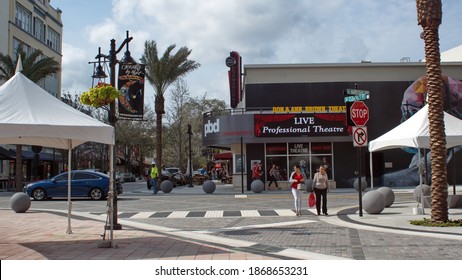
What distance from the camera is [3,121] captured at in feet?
27.5

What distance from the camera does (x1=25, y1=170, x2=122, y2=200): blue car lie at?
24.2 meters

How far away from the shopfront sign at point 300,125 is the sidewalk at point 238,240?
15.4 meters

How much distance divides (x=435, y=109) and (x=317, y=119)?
17726 millimetres

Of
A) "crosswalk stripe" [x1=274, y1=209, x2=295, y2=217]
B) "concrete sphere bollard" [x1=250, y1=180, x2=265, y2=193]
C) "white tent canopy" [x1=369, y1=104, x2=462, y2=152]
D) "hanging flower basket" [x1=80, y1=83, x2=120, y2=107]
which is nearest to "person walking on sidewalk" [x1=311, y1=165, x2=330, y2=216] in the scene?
"crosswalk stripe" [x1=274, y1=209, x2=295, y2=217]

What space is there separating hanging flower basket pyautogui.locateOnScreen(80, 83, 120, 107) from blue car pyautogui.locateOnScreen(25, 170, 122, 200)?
1352cm

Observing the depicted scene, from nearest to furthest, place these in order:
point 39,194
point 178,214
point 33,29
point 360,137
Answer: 1. point 360,137
2. point 178,214
3. point 39,194
4. point 33,29

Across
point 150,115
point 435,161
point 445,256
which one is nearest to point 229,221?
point 435,161

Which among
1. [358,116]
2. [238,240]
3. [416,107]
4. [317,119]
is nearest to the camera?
[238,240]

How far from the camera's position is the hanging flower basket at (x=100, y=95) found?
1114 cm

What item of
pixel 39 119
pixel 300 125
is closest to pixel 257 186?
pixel 300 125

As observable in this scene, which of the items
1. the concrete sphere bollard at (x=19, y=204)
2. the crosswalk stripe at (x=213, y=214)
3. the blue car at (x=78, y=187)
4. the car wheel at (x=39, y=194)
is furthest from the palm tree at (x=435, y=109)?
the car wheel at (x=39, y=194)

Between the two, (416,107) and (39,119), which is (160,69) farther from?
(39,119)

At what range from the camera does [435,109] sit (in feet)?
40.6

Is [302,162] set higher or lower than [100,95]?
lower
